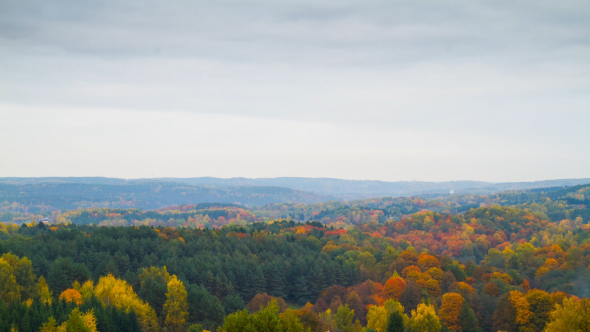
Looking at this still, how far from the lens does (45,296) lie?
77.1m

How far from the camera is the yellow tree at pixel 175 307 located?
81188 millimetres

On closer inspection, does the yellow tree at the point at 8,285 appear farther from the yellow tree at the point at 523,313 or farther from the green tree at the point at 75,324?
the yellow tree at the point at 523,313

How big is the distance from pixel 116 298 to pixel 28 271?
21353 mm

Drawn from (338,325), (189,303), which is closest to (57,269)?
(189,303)

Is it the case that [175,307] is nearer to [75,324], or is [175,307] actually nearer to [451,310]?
[75,324]

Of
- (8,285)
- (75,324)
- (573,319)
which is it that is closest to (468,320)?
(573,319)

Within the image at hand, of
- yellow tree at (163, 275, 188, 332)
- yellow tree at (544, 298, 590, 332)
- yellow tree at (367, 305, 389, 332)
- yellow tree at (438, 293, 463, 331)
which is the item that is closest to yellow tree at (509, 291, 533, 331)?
yellow tree at (438, 293, 463, 331)

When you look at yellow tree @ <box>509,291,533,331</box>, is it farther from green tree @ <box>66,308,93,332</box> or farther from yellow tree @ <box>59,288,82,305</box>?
yellow tree @ <box>59,288,82,305</box>

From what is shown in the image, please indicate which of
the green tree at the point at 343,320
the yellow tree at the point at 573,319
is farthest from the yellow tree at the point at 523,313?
the green tree at the point at 343,320

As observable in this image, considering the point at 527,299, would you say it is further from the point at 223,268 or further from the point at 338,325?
the point at 223,268

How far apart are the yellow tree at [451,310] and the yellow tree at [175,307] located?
4401cm

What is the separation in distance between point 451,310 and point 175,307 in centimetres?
4725

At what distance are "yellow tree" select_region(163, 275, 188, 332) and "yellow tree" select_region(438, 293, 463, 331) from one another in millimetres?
44007

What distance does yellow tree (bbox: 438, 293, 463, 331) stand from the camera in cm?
8489
